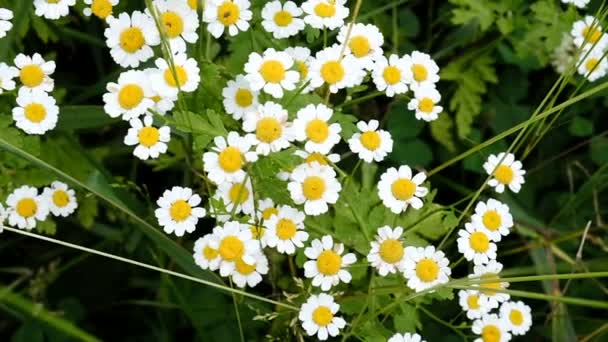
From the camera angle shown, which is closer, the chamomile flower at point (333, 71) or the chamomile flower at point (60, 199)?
the chamomile flower at point (333, 71)

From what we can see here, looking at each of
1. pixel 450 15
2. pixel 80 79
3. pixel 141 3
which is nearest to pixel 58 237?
pixel 80 79

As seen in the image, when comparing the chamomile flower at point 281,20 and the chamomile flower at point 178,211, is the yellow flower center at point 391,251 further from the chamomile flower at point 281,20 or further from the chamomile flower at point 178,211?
the chamomile flower at point 281,20

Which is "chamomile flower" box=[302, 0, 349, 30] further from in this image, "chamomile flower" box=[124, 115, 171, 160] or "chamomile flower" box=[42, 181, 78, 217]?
"chamomile flower" box=[42, 181, 78, 217]

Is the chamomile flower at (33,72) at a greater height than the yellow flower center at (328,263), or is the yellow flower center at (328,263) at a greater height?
the chamomile flower at (33,72)

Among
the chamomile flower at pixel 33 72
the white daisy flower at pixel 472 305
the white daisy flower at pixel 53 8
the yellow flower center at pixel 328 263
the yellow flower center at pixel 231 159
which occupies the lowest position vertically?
the white daisy flower at pixel 472 305

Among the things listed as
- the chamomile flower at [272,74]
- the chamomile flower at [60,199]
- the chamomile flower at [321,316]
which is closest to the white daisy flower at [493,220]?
the chamomile flower at [321,316]

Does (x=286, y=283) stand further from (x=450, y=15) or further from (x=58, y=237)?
(x=450, y=15)

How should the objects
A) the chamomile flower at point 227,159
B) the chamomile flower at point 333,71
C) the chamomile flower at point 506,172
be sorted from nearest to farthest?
the chamomile flower at point 227,159, the chamomile flower at point 333,71, the chamomile flower at point 506,172

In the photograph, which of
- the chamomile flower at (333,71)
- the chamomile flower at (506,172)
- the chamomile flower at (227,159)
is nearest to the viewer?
the chamomile flower at (227,159)

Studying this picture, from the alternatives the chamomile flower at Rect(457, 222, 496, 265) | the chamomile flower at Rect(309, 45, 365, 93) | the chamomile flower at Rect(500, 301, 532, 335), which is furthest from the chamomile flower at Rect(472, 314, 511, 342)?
the chamomile flower at Rect(309, 45, 365, 93)
